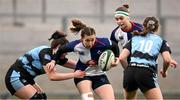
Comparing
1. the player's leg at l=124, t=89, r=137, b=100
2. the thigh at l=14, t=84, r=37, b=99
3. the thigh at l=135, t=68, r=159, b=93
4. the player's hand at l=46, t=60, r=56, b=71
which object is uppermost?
the player's hand at l=46, t=60, r=56, b=71

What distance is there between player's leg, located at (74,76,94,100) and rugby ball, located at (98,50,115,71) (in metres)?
0.29

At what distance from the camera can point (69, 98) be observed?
16.2 metres

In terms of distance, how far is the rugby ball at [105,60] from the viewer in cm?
937

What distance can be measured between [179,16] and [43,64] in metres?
10.2

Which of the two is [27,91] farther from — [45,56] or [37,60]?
[45,56]

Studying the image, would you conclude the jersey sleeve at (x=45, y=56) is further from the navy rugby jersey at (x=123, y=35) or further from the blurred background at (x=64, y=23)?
the blurred background at (x=64, y=23)

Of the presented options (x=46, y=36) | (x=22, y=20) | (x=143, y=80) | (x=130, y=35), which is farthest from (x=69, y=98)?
(x=143, y=80)

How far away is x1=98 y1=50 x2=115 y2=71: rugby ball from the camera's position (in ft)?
30.7

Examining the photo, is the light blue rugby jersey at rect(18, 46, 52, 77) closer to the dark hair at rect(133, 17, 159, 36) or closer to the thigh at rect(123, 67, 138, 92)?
the thigh at rect(123, 67, 138, 92)


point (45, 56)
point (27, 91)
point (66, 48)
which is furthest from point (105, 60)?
point (27, 91)

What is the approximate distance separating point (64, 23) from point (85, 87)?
9.33 m

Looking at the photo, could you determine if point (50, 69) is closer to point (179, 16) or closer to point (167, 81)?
point (167, 81)

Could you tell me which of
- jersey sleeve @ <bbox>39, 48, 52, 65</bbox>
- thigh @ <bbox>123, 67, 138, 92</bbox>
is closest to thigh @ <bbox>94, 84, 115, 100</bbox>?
thigh @ <bbox>123, 67, 138, 92</bbox>

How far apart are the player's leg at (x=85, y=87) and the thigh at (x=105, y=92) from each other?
0.15 metres
